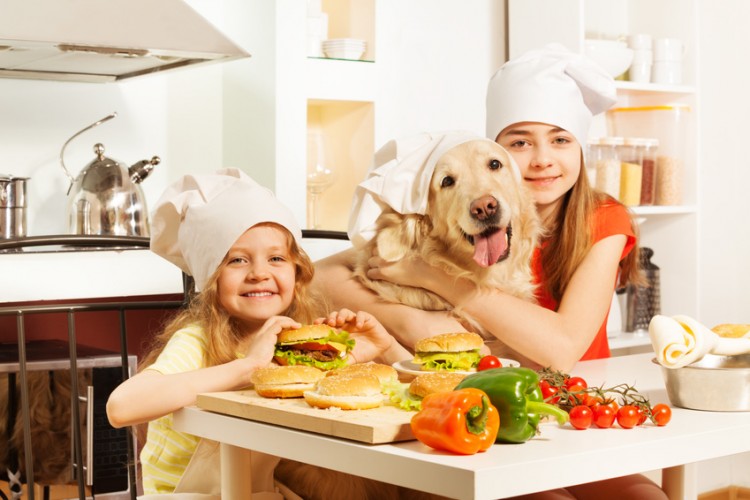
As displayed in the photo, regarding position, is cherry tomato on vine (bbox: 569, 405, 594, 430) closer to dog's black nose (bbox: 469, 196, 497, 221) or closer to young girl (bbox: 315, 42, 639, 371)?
young girl (bbox: 315, 42, 639, 371)

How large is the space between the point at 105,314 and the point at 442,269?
131 cm

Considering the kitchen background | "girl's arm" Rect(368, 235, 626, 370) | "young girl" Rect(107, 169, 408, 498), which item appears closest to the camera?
"young girl" Rect(107, 169, 408, 498)

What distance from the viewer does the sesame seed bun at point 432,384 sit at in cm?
130

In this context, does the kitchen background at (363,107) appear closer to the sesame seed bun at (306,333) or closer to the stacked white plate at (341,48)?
the stacked white plate at (341,48)

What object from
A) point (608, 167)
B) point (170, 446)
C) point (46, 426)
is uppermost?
point (608, 167)

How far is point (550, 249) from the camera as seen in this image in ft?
7.66

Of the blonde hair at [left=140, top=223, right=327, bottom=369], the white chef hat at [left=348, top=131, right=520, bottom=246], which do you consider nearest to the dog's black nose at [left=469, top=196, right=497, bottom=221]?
the white chef hat at [left=348, top=131, right=520, bottom=246]

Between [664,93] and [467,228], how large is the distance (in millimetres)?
1906

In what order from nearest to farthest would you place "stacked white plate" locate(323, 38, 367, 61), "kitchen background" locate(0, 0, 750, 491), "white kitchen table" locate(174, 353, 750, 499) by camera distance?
"white kitchen table" locate(174, 353, 750, 499) < "kitchen background" locate(0, 0, 750, 491) < "stacked white plate" locate(323, 38, 367, 61)

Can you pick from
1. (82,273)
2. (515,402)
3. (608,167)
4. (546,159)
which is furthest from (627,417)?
(608,167)

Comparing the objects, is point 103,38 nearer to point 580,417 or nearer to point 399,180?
point 399,180

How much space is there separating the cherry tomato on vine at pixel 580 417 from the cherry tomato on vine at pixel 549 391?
2.6 inches

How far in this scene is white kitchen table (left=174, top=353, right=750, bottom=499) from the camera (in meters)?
1.06

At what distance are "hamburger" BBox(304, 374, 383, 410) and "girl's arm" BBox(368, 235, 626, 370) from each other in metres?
0.68
